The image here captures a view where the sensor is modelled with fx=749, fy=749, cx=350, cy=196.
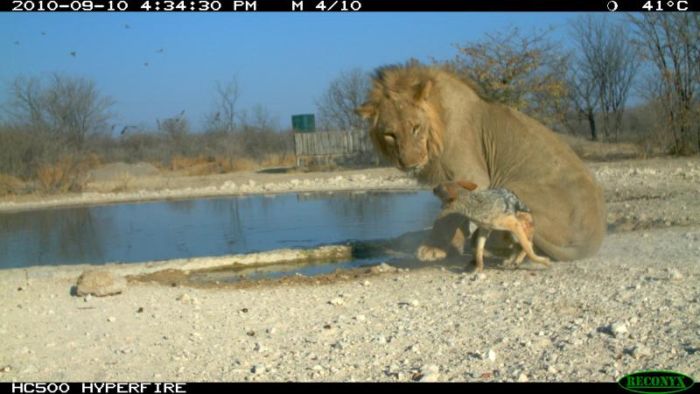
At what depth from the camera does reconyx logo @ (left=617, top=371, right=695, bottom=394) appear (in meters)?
4.82

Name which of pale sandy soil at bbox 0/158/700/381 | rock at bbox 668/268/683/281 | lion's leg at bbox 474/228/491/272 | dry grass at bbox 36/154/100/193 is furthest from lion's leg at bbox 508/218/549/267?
dry grass at bbox 36/154/100/193

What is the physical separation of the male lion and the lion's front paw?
0.01 metres

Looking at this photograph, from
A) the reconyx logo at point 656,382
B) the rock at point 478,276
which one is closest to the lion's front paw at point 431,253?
the rock at point 478,276

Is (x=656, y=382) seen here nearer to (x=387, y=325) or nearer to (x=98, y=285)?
(x=387, y=325)

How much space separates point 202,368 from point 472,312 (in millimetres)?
2650

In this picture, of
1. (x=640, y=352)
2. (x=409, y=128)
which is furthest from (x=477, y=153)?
(x=640, y=352)

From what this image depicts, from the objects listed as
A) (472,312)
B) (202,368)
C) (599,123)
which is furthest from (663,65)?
(202,368)

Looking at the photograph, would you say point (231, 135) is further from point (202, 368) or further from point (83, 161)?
point (202, 368)

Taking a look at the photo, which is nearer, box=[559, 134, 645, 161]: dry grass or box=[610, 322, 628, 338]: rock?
box=[610, 322, 628, 338]: rock

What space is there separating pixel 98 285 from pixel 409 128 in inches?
169

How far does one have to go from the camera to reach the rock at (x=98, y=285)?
352 inches

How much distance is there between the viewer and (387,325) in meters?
6.91

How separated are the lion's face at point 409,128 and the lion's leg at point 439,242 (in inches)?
33.2

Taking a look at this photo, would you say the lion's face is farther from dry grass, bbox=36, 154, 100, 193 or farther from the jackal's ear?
dry grass, bbox=36, 154, 100, 193
